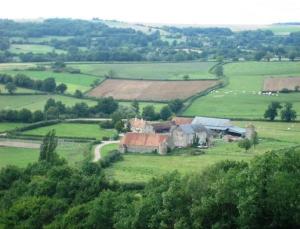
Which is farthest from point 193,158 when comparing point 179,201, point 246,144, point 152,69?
point 152,69

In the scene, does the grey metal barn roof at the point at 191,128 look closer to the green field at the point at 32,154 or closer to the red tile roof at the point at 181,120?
the red tile roof at the point at 181,120

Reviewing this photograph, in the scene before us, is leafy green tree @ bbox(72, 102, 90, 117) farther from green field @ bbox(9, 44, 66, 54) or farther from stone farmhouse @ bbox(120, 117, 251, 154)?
green field @ bbox(9, 44, 66, 54)

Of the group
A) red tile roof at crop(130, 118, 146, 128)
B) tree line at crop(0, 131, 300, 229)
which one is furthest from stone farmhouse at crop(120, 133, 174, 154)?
tree line at crop(0, 131, 300, 229)

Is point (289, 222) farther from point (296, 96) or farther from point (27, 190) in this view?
point (296, 96)

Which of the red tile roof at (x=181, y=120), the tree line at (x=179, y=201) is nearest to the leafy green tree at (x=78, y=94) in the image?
the red tile roof at (x=181, y=120)

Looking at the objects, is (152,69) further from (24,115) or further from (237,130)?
(237,130)

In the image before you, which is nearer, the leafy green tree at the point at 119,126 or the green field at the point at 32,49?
the leafy green tree at the point at 119,126
